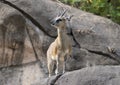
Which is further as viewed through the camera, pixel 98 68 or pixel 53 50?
pixel 53 50

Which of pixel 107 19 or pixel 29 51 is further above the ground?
pixel 107 19

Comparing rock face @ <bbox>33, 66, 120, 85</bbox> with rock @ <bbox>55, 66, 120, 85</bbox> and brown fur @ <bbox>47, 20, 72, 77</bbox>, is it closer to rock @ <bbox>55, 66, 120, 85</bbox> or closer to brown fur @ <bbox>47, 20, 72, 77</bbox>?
rock @ <bbox>55, 66, 120, 85</bbox>

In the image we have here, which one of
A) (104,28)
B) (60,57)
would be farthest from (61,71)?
(104,28)

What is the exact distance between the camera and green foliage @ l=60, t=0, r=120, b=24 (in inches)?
506

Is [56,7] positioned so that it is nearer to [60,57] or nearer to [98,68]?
[60,57]

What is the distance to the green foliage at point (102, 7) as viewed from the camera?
42.2ft

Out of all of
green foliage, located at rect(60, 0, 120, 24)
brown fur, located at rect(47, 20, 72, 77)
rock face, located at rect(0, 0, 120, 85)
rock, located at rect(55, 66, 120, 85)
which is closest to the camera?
rock, located at rect(55, 66, 120, 85)

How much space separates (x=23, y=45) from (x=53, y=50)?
66.7 inches

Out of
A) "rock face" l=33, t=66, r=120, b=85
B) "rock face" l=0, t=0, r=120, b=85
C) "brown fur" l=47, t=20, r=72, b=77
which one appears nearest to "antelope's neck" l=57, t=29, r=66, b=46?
"brown fur" l=47, t=20, r=72, b=77

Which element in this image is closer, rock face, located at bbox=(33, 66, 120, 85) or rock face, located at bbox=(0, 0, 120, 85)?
rock face, located at bbox=(33, 66, 120, 85)

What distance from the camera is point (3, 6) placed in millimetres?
11914

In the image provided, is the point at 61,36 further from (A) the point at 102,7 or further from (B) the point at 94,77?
(A) the point at 102,7

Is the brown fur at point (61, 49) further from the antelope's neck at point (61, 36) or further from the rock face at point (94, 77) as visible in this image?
the rock face at point (94, 77)

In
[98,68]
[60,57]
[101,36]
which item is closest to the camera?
[98,68]
